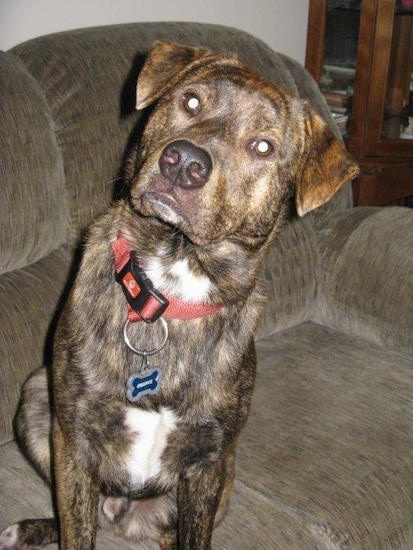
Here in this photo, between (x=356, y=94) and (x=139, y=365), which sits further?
(x=356, y=94)

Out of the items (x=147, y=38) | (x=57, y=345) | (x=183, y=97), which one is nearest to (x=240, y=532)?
(x=57, y=345)

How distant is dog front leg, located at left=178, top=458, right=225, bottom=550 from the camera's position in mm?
1794

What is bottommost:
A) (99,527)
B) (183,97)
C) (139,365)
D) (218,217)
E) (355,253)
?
(99,527)

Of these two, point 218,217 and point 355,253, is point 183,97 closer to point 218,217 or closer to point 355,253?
point 218,217

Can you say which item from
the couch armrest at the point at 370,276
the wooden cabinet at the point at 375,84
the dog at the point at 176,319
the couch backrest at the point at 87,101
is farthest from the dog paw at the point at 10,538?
the wooden cabinet at the point at 375,84

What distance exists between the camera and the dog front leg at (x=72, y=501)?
69.3 inches

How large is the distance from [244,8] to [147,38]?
140 centimetres

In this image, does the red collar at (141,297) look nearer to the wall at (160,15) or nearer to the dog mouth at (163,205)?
the dog mouth at (163,205)

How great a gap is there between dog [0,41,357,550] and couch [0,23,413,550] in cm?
13

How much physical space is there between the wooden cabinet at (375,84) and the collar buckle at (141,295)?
2140mm

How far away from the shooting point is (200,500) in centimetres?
181

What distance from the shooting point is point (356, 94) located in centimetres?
362

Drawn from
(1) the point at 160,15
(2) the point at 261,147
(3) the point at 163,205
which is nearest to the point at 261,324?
(2) the point at 261,147

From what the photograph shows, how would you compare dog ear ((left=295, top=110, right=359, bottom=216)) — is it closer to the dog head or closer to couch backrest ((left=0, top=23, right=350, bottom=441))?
the dog head
